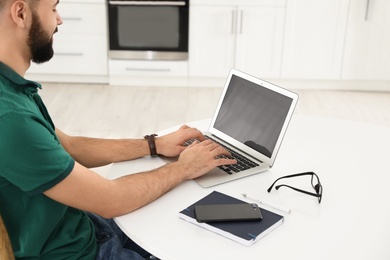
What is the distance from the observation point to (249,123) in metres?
1.85

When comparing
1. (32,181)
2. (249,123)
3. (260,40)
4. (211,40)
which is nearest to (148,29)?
(211,40)

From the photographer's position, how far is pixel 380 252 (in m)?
1.33

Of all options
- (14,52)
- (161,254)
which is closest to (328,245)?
(161,254)

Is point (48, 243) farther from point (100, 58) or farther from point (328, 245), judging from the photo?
point (100, 58)

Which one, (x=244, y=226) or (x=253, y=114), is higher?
(x=253, y=114)

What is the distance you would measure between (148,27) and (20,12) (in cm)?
321

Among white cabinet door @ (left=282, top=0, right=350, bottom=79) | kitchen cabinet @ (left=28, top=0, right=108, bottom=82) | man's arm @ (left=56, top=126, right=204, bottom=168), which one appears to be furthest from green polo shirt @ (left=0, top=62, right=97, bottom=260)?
white cabinet door @ (left=282, top=0, right=350, bottom=79)

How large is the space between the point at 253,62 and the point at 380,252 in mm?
3436

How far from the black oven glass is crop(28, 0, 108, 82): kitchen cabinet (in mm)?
99

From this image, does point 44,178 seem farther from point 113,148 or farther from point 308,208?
point 308,208

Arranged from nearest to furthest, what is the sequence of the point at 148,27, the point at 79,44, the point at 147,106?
the point at 147,106, the point at 148,27, the point at 79,44

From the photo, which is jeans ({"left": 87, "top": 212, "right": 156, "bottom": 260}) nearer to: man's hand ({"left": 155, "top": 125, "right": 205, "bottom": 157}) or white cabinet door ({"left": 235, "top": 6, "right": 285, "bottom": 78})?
man's hand ({"left": 155, "top": 125, "right": 205, "bottom": 157})

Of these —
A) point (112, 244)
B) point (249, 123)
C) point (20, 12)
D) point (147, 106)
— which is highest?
point (20, 12)

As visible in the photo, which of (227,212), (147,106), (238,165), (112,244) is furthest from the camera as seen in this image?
(147,106)
